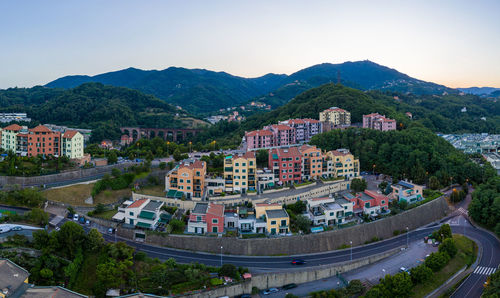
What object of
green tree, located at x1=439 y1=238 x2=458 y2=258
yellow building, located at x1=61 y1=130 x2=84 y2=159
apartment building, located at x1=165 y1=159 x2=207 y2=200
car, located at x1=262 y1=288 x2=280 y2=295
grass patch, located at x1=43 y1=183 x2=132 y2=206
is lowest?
car, located at x1=262 y1=288 x2=280 y2=295

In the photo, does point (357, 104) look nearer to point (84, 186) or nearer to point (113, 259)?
point (84, 186)

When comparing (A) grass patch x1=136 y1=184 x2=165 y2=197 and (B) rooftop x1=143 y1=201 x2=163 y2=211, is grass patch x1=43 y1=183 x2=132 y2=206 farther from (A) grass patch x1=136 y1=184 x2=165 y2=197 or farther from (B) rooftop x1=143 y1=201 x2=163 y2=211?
(B) rooftop x1=143 y1=201 x2=163 y2=211

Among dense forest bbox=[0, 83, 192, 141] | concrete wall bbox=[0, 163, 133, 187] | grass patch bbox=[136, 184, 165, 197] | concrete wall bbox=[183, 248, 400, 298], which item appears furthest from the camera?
dense forest bbox=[0, 83, 192, 141]

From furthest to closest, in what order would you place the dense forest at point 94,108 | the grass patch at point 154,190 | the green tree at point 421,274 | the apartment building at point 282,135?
the dense forest at point 94,108, the apartment building at point 282,135, the grass patch at point 154,190, the green tree at point 421,274

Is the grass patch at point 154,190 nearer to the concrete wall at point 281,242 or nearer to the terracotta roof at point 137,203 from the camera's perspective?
the terracotta roof at point 137,203

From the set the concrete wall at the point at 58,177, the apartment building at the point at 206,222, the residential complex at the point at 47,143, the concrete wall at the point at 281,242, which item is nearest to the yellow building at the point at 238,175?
the apartment building at the point at 206,222

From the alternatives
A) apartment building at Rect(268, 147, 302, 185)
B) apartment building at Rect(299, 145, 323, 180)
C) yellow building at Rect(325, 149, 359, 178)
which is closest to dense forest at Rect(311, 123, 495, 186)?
yellow building at Rect(325, 149, 359, 178)

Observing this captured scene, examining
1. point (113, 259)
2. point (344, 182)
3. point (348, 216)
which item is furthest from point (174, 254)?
point (344, 182)
